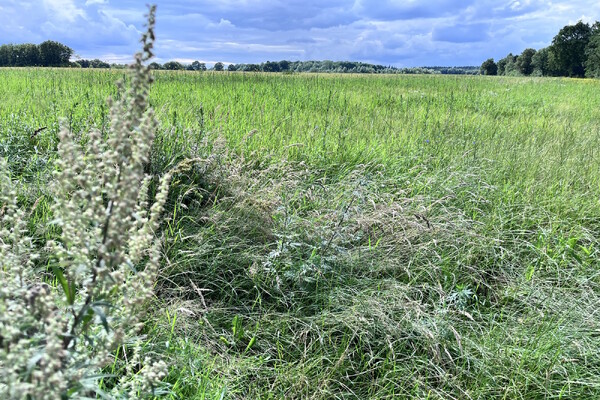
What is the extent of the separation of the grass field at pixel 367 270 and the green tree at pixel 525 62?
83.2 m

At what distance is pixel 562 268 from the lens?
3.07m

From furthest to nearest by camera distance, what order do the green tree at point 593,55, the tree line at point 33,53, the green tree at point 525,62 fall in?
the green tree at point 525,62, the green tree at point 593,55, the tree line at point 33,53

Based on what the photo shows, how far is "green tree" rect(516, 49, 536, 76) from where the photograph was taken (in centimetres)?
7486

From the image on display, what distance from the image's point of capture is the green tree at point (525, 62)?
7486 cm

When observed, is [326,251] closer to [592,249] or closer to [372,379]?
[372,379]

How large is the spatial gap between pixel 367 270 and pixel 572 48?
71338 millimetres

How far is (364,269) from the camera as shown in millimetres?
2783

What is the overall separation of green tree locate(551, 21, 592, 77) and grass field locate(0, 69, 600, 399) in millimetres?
66902

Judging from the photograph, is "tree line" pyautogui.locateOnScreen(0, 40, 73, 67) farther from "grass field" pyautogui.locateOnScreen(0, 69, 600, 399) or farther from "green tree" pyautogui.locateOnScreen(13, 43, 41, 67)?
"grass field" pyautogui.locateOnScreen(0, 69, 600, 399)

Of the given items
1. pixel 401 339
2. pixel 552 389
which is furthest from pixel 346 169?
pixel 552 389

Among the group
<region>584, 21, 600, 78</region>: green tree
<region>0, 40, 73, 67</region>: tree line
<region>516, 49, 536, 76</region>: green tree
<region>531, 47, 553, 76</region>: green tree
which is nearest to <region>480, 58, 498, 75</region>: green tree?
<region>516, 49, 536, 76</region>: green tree

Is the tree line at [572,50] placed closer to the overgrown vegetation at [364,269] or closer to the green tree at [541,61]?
the green tree at [541,61]

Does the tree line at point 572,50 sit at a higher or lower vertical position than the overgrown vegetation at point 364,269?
higher

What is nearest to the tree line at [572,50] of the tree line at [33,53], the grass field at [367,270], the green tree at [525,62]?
the green tree at [525,62]
